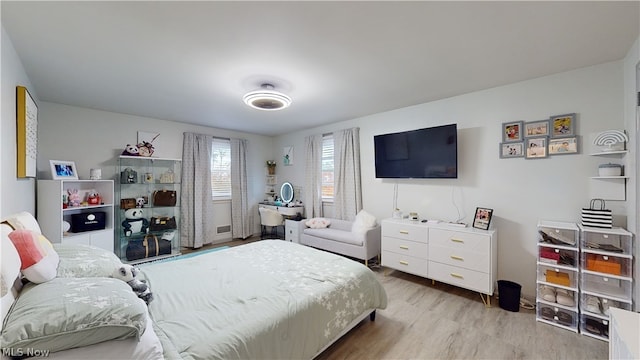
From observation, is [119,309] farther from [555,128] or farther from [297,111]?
[555,128]

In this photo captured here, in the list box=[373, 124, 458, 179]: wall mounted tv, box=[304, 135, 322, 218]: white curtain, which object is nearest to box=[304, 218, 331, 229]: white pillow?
box=[304, 135, 322, 218]: white curtain

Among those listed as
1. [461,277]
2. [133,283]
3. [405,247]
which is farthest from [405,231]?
[133,283]

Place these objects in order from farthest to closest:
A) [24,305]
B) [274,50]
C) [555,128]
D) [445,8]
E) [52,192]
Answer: [52,192], [555,128], [274,50], [445,8], [24,305]

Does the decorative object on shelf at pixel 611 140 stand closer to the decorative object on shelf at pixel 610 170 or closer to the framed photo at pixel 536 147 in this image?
the decorative object on shelf at pixel 610 170

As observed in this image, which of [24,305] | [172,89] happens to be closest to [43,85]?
[172,89]

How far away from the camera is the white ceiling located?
1591mm

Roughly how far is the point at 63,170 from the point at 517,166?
578 centimetres

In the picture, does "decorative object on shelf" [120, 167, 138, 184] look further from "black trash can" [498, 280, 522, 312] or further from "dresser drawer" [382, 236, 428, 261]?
"black trash can" [498, 280, 522, 312]

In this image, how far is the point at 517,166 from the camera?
2826 mm

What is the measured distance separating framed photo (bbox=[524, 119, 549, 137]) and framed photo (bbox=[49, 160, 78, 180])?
5.77 meters

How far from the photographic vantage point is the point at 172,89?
2.92 meters

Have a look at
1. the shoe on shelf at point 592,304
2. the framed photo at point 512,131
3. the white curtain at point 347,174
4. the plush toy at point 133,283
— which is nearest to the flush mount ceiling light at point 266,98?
the white curtain at point 347,174

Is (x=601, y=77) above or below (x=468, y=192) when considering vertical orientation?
above

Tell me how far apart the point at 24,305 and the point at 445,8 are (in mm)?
2627
